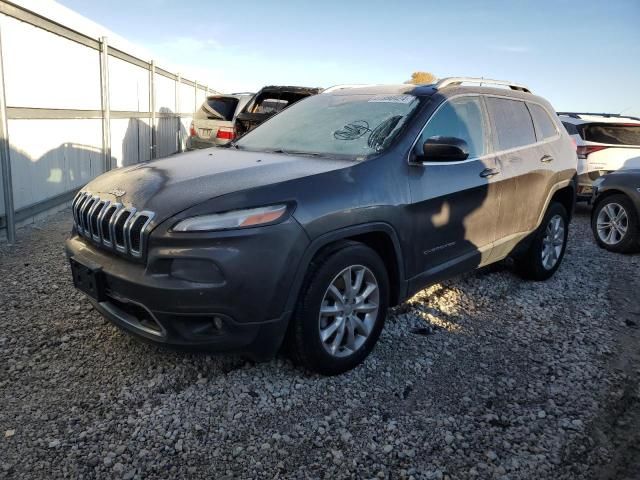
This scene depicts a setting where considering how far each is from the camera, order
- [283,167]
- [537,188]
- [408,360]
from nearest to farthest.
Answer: [283,167], [408,360], [537,188]

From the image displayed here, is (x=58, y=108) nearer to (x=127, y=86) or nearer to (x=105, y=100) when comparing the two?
(x=105, y=100)

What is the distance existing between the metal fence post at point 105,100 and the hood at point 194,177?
559cm

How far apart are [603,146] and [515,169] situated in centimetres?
537

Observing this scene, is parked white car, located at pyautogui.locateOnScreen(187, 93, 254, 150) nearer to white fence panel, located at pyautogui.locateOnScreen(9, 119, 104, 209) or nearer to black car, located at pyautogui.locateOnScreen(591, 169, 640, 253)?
white fence panel, located at pyautogui.locateOnScreen(9, 119, 104, 209)

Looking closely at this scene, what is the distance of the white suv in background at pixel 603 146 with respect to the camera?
28.2ft

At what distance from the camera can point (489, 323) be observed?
13.6 ft

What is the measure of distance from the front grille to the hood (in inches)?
2.0

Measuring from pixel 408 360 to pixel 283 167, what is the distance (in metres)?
1.51

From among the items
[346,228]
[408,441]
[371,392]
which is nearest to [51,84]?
[346,228]

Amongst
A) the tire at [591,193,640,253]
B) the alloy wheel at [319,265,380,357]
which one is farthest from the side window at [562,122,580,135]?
the alloy wheel at [319,265,380,357]

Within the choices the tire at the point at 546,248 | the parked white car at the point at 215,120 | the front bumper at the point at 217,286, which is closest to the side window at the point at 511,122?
the tire at the point at 546,248

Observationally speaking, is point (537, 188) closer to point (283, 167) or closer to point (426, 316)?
point (426, 316)

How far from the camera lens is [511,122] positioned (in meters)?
4.49

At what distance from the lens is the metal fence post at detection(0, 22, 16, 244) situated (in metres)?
5.23
